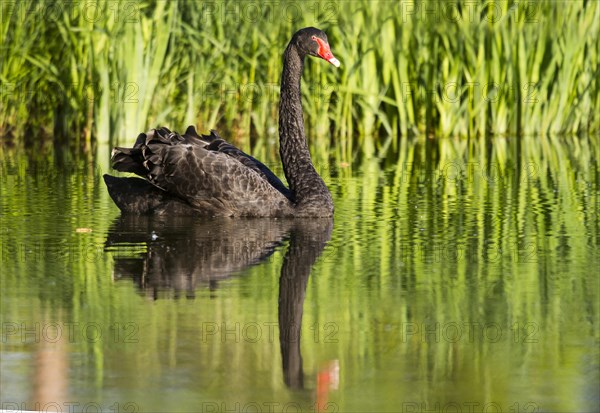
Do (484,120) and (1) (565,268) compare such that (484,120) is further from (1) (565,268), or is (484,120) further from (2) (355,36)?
(1) (565,268)

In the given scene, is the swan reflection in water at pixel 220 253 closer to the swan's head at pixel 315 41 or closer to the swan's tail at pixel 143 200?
the swan's tail at pixel 143 200

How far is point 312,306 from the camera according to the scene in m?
6.07

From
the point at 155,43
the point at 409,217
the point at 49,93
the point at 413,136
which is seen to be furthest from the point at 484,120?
the point at 409,217

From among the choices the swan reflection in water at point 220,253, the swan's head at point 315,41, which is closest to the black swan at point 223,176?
the swan's head at point 315,41

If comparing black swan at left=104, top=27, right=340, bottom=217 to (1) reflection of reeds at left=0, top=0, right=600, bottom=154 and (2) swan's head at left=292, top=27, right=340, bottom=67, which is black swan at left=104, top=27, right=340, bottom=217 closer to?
(2) swan's head at left=292, top=27, right=340, bottom=67

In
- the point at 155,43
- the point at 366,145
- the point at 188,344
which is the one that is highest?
the point at 155,43

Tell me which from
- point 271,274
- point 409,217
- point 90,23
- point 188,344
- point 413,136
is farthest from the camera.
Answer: point 413,136

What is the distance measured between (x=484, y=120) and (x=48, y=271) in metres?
9.25

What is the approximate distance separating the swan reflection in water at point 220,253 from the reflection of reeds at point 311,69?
533cm

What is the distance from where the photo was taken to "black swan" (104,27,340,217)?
885 centimetres

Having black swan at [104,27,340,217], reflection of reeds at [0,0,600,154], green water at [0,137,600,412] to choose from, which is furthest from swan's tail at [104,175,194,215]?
reflection of reeds at [0,0,600,154]

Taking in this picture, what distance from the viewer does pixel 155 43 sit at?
14164 mm

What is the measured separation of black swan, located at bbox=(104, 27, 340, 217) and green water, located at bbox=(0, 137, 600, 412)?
0.57ft

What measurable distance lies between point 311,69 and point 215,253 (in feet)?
26.7
